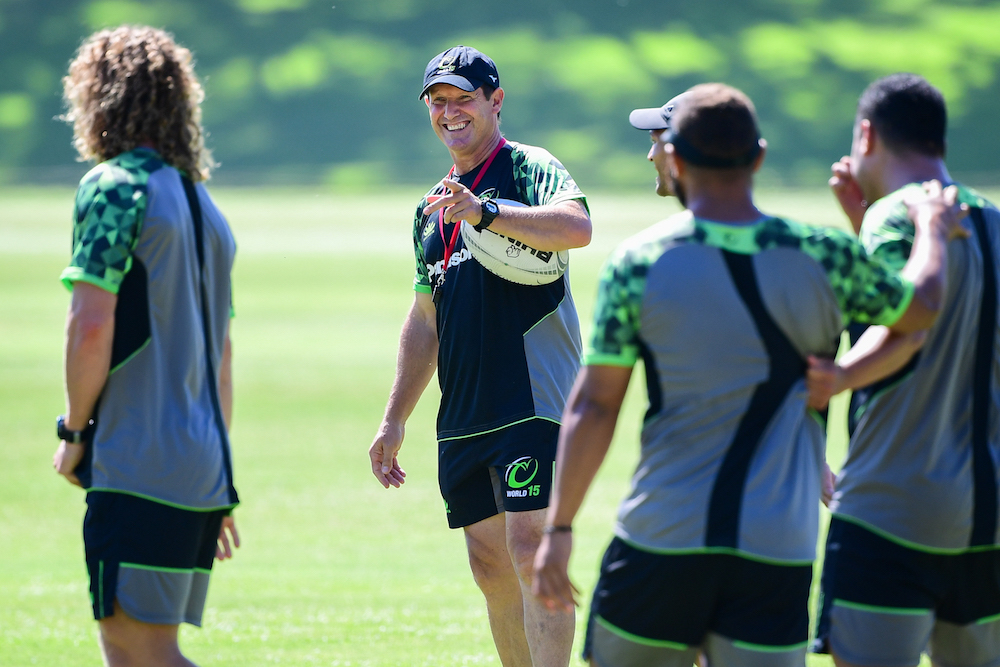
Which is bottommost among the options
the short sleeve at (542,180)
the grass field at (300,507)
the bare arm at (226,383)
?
the grass field at (300,507)

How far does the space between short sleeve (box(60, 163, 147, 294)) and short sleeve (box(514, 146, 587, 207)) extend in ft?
6.39

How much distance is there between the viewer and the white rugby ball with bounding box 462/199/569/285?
203 inches

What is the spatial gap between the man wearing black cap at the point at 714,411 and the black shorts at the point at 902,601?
1.17 ft

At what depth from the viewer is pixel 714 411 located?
3.27 meters

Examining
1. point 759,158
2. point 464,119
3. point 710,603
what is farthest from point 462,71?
point 710,603

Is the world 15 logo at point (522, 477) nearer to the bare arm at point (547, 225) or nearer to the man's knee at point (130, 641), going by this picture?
the bare arm at point (547, 225)

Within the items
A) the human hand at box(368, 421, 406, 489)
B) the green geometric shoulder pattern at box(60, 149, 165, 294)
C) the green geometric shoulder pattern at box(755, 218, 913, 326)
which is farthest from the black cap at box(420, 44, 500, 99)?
the green geometric shoulder pattern at box(755, 218, 913, 326)

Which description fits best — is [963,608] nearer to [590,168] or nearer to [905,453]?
[905,453]

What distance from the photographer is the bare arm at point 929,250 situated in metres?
3.46

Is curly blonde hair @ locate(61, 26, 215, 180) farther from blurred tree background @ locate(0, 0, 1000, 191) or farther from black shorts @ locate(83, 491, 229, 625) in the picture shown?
blurred tree background @ locate(0, 0, 1000, 191)

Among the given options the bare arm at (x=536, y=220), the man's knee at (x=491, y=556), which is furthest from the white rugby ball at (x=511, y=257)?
the man's knee at (x=491, y=556)

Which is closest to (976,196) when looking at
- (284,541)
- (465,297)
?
(465,297)

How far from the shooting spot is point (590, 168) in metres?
80.6

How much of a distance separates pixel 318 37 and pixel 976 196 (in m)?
97.9
